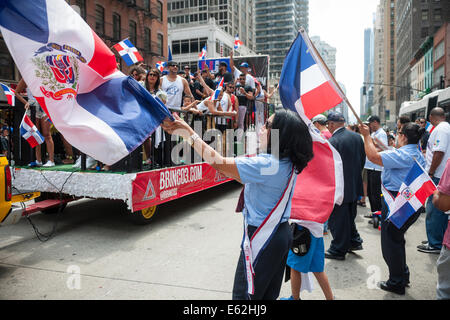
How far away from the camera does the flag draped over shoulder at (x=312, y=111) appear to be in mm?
3311

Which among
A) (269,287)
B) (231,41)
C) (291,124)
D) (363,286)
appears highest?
(231,41)

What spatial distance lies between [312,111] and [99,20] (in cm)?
2832

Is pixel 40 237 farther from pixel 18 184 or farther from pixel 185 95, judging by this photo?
pixel 185 95

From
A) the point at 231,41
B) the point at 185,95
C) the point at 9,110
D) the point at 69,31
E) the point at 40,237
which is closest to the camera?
the point at 69,31

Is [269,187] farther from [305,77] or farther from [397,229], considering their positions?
[397,229]

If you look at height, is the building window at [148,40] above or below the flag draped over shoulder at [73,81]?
above

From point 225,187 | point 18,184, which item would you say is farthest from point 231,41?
point 18,184

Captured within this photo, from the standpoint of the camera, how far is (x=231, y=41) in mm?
59469

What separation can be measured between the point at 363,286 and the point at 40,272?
13.1 feet

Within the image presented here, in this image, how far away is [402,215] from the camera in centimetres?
383

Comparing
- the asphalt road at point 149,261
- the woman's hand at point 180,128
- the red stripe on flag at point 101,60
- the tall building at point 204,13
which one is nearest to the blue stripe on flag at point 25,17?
the red stripe on flag at point 101,60

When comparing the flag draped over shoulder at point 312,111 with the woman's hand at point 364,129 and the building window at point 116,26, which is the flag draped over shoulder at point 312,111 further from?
the building window at point 116,26

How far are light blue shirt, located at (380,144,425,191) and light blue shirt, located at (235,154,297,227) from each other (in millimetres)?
2106

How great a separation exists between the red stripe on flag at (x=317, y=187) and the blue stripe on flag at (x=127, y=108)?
1466 mm
